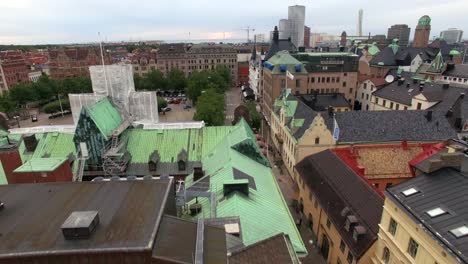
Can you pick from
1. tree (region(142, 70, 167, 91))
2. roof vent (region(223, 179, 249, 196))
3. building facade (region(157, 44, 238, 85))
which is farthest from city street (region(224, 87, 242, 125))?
roof vent (region(223, 179, 249, 196))

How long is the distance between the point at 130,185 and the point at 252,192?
13650mm

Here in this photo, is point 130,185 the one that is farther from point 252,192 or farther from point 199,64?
point 199,64

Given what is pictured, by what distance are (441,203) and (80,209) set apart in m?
25.6

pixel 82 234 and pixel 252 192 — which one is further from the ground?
pixel 82 234

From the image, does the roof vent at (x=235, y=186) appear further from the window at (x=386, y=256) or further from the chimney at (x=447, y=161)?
the chimney at (x=447, y=161)

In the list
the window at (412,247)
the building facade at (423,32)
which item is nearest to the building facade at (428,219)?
the window at (412,247)

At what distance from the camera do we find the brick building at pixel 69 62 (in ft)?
501

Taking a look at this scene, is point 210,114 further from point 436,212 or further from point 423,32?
point 423,32

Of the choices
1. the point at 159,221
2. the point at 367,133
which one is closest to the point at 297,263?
the point at 159,221

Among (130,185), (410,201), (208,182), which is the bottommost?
(208,182)

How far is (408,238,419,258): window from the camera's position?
22.4 metres

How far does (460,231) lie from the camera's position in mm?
19422

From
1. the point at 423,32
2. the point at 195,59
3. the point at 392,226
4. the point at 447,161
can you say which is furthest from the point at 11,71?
the point at 423,32

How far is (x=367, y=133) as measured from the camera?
51.9 metres
